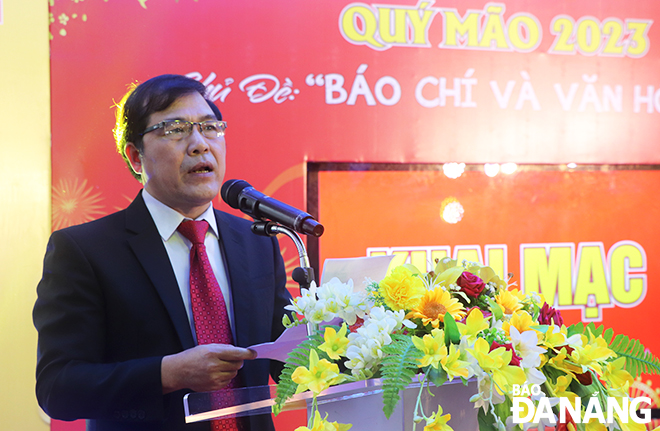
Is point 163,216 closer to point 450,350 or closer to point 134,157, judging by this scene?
point 134,157

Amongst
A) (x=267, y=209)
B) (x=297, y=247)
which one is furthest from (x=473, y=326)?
(x=267, y=209)

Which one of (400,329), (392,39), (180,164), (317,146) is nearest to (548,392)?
(400,329)

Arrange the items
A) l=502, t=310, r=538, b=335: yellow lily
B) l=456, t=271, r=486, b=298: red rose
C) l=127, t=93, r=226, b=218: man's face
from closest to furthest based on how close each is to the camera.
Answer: l=502, t=310, r=538, b=335: yellow lily < l=456, t=271, r=486, b=298: red rose < l=127, t=93, r=226, b=218: man's face

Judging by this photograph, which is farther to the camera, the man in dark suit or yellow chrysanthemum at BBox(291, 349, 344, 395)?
the man in dark suit

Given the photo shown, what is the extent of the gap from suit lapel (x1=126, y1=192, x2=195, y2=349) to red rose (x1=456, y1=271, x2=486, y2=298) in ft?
2.45

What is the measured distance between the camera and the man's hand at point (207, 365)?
1.13m

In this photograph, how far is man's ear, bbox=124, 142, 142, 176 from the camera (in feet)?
5.36

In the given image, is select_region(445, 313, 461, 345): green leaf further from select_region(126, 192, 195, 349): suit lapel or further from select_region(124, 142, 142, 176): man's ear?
select_region(124, 142, 142, 176): man's ear

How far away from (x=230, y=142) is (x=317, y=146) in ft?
1.28

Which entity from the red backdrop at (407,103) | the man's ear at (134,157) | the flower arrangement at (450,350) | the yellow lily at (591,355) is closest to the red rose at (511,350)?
the flower arrangement at (450,350)

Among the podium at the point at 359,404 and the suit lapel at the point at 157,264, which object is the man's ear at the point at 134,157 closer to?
the suit lapel at the point at 157,264

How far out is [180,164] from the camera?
1.52m

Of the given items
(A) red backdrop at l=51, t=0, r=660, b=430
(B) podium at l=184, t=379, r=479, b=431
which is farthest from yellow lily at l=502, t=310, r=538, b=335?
(A) red backdrop at l=51, t=0, r=660, b=430

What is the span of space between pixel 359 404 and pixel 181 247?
84 centimetres
